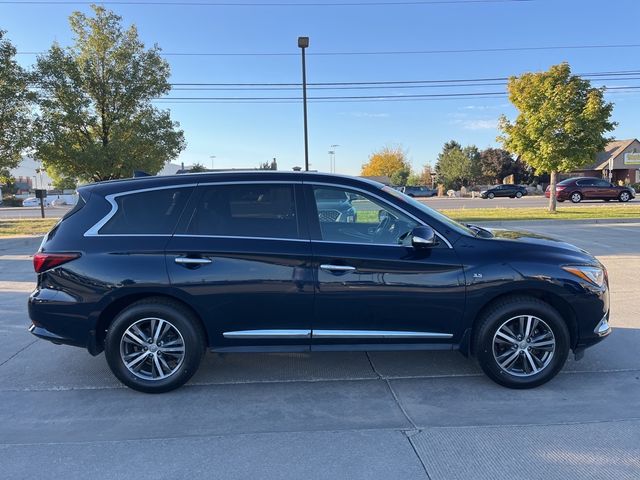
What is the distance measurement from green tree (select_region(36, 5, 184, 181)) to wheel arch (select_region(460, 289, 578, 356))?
1594 centimetres

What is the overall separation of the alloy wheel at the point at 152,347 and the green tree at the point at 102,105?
48.1 feet

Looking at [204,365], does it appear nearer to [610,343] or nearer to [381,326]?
[381,326]

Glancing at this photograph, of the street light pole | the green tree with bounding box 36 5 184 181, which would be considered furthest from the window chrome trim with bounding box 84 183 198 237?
the green tree with bounding box 36 5 184 181

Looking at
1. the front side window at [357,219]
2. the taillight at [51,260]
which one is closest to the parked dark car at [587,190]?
the front side window at [357,219]

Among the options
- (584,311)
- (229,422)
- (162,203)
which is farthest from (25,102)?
(584,311)

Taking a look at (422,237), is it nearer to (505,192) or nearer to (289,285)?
(289,285)

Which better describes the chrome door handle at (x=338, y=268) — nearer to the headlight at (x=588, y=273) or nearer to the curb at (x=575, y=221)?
the headlight at (x=588, y=273)

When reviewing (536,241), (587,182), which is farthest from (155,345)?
(587,182)

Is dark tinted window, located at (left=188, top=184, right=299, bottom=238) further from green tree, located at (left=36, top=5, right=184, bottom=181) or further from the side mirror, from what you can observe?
green tree, located at (left=36, top=5, right=184, bottom=181)

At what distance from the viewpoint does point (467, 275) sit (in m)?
3.75

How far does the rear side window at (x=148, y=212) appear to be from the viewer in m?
3.87

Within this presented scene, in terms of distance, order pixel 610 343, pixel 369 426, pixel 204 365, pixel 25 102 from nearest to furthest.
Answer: pixel 369 426, pixel 204 365, pixel 610 343, pixel 25 102

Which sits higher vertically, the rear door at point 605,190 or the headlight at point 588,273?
the rear door at point 605,190

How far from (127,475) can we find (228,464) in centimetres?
59
